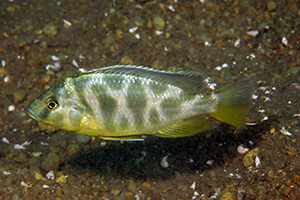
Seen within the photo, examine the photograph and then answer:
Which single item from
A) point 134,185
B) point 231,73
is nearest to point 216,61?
point 231,73

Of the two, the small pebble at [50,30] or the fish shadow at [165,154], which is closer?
the fish shadow at [165,154]

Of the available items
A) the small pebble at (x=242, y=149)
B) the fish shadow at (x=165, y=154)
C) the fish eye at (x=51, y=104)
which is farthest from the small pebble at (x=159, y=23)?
the fish eye at (x=51, y=104)

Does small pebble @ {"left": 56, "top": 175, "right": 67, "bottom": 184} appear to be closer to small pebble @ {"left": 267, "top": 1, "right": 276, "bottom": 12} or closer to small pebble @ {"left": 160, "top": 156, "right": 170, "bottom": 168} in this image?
small pebble @ {"left": 160, "top": 156, "right": 170, "bottom": 168}

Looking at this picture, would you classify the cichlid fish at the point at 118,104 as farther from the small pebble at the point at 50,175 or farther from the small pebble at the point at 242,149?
the small pebble at the point at 50,175

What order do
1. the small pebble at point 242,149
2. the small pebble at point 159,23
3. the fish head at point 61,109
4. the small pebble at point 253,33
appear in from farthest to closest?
the small pebble at point 159,23
the small pebble at point 253,33
the small pebble at point 242,149
the fish head at point 61,109

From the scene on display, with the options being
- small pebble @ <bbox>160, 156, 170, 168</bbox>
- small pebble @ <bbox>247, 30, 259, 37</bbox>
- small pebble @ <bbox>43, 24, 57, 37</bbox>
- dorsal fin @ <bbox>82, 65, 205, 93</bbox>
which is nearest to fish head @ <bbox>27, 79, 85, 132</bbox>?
dorsal fin @ <bbox>82, 65, 205, 93</bbox>

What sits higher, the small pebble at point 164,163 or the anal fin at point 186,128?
the anal fin at point 186,128
